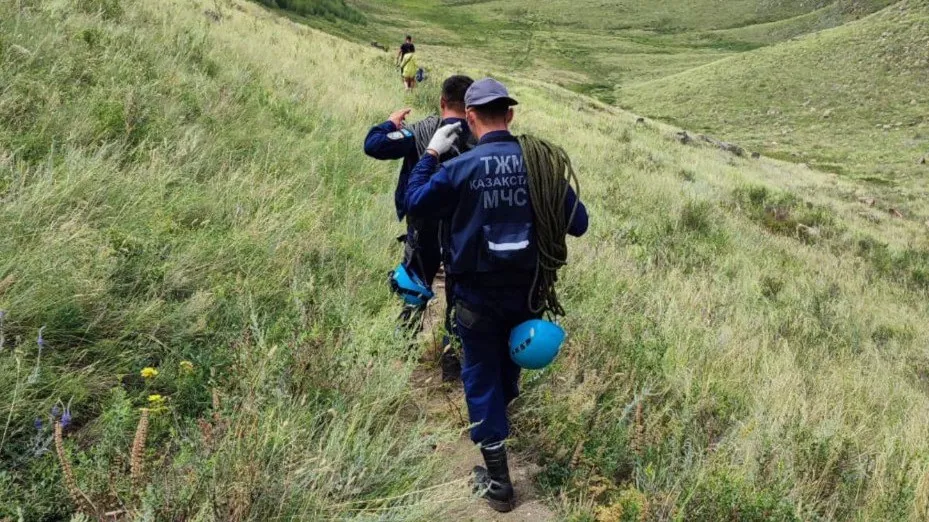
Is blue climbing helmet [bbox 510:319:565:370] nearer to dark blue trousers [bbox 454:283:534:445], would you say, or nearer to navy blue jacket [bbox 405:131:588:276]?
dark blue trousers [bbox 454:283:534:445]

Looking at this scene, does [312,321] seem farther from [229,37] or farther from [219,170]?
[229,37]

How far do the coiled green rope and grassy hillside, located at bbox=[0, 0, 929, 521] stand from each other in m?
0.76

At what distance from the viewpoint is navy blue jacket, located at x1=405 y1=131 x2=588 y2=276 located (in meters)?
2.84

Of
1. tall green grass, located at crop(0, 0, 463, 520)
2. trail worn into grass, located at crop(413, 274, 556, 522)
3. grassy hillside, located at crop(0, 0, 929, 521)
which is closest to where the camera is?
tall green grass, located at crop(0, 0, 463, 520)

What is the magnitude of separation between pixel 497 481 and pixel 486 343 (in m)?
0.64

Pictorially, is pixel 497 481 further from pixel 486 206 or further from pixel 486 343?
pixel 486 206

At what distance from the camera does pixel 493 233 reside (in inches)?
112

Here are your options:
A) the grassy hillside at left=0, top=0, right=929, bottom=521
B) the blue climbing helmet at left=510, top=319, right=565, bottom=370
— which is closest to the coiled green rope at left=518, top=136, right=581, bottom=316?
the blue climbing helmet at left=510, top=319, right=565, bottom=370

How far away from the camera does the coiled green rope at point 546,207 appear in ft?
9.50

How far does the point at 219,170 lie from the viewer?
5070mm

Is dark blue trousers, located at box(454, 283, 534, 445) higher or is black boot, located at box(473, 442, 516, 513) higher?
dark blue trousers, located at box(454, 283, 534, 445)

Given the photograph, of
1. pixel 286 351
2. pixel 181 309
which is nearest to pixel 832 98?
pixel 286 351

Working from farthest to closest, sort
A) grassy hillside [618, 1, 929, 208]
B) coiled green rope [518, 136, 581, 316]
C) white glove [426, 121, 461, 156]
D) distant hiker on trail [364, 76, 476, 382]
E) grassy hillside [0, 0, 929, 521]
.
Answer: grassy hillside [618, 1, 929, 208], distant hiker on trail [364, 76, 476, 382], white glove [426, 121, 461, 156], coiled green rope [518, 136, 581, 316], grassy hillside [0, 0, 929, 521]

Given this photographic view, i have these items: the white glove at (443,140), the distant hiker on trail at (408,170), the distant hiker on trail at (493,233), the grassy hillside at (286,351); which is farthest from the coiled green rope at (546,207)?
the grassy hillside at (286,351)
